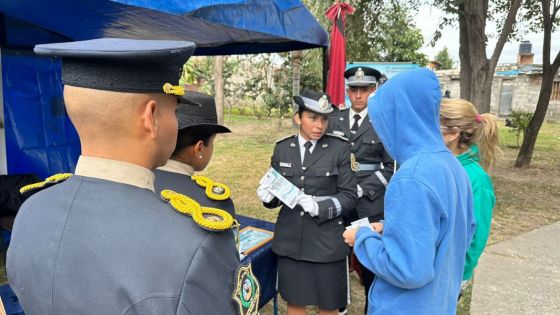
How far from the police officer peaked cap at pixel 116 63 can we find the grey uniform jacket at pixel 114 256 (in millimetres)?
204

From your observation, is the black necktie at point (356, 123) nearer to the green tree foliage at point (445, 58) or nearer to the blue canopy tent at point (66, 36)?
the blue canopy tent at point (66, 36)

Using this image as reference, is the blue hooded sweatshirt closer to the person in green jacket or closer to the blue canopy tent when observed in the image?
the person in green jacket

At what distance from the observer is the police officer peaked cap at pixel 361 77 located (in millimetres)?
3330

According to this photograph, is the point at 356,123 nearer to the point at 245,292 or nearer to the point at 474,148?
the point at 474,148

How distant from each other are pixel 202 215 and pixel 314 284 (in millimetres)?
1710

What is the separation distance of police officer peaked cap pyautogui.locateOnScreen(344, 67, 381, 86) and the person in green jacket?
1431 millimetres

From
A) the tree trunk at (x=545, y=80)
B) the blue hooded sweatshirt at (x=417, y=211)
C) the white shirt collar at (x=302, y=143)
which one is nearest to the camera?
the blue hooded sweatshirt at (x=417, y=211)

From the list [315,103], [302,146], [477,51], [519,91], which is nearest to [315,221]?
[302,146]

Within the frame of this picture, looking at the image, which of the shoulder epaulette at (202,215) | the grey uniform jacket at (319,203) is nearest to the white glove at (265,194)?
the grey uniform jacket at (319,203)

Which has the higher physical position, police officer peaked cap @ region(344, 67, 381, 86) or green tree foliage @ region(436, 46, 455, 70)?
green tree foliage @ region(436, 46, 455, 70)

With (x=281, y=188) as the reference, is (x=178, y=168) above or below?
above

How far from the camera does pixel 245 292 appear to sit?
2.85 feet

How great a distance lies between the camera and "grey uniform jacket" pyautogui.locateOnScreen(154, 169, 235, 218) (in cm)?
162

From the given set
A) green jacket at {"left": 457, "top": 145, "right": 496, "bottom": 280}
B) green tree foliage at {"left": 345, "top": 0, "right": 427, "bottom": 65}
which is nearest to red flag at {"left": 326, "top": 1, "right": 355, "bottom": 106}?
green jacket at {"left": 457, "top": 145, "right": 496, "bottom": 280}
